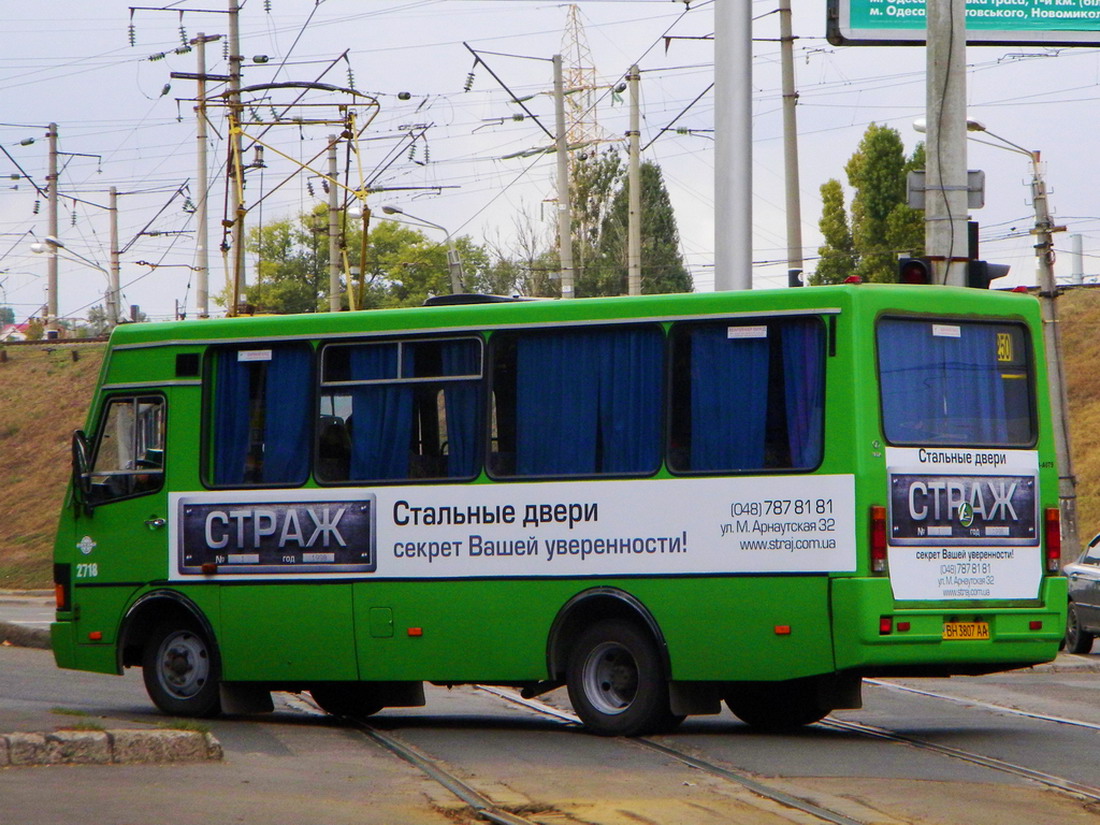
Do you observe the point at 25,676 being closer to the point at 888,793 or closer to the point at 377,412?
the point at 377,412

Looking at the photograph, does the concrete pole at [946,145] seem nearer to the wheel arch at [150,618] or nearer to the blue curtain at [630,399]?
the blue curtain at [630,399]

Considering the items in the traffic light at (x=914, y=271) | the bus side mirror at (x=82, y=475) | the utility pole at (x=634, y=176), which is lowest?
the bus side mirror at (x=82, y=475)

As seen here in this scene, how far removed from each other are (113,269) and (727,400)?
5964 centimetres

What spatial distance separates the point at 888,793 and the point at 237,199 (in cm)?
1566

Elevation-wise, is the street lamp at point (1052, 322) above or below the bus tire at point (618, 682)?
above

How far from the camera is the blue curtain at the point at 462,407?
39.8 feet

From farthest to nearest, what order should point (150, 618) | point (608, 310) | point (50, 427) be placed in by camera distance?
point (50, 427)
point (150, 618)
point (608, 310)

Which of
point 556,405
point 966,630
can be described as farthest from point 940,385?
point 556,405

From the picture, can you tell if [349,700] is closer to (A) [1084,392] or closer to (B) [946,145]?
(B) [946,145]

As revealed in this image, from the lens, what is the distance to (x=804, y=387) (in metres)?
11.0

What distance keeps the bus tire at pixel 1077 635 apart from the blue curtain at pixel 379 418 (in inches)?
436

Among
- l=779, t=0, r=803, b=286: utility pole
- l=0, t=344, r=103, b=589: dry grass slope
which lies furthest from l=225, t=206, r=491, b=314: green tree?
l=779, t=0, r=803, b=286: utility pole

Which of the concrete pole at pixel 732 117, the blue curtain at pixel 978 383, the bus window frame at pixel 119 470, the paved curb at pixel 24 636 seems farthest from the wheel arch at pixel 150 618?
the paved curb at pixel 24 636

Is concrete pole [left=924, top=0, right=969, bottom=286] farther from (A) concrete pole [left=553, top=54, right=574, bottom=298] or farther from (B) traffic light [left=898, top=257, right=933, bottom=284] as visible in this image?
(A) concrete pole [left=553, top=54, right=574, bottom=298]
